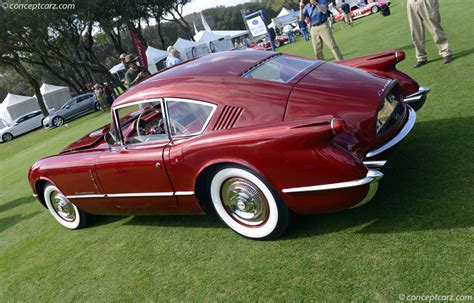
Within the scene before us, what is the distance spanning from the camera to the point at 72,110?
23438 millimetres

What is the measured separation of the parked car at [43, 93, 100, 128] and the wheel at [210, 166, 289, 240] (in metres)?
22.1

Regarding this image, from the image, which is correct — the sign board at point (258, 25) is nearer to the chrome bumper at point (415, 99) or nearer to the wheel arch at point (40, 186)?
the wheel arch at point (40, 186)

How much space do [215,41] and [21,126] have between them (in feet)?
65.3

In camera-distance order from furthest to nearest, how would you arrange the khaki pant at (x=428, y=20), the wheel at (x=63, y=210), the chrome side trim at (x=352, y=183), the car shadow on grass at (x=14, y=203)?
1. the car shadow on grass at (x=14, y=203)
2. the khaki pant at (x=428, y=20)
3. the wheel at (x=63, y=210)
4. the chrome side trim at (x=352, y=183)

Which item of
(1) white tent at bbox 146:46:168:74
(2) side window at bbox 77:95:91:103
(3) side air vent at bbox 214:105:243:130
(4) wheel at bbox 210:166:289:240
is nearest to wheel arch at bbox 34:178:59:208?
(4) wheel at bbox 210:166:289:240

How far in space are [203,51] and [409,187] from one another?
3434 cm

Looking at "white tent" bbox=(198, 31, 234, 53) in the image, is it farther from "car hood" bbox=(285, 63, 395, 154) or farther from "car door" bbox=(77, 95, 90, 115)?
"car hood" bbox=(285, 63, 395, 154)

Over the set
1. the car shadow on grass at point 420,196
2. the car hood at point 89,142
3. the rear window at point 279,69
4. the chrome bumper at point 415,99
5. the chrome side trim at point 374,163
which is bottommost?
the car shadow on grass at point 420,196

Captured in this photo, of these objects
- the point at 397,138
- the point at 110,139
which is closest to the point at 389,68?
the point at 397,138

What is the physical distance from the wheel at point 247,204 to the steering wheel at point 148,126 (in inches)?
33.9

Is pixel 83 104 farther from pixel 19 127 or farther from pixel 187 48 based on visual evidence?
pixel 187 48

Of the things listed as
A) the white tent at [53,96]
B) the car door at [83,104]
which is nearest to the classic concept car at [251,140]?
the car door at [83,104]

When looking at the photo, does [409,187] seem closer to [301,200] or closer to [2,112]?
[301,200]

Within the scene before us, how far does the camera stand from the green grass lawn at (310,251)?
95.7 inches
